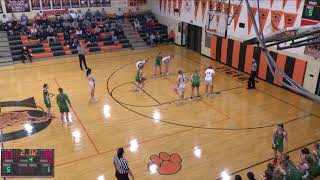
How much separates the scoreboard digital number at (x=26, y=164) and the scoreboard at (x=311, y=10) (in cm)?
1280

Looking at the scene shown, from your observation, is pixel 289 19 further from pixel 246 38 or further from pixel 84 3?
pixel 84 3

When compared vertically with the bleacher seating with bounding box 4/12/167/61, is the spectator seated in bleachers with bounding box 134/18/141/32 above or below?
above

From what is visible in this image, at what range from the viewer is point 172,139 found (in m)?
10.9

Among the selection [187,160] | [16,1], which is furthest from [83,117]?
[16,1]

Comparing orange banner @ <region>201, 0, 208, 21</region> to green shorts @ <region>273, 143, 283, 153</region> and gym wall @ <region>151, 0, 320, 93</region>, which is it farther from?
green shorts @ <region>273, 143, 283, 153</region>

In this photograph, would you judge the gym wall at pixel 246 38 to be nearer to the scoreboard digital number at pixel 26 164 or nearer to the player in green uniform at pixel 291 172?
the player in green uniform at pixel 291 172

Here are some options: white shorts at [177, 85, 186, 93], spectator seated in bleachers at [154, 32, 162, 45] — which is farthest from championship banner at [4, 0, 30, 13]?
white shorts at [177, 85, 186, 93]

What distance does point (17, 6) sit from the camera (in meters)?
24.0

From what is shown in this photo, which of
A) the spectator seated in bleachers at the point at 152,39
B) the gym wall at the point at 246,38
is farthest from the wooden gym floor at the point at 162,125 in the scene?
the spectator seated in bleachers at the point at 152,39

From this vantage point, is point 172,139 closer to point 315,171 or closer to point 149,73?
point 315,171

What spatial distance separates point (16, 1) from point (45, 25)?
280cm

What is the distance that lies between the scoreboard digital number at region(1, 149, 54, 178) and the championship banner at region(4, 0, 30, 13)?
67.5 feet

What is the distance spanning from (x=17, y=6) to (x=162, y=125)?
18271 millimetres

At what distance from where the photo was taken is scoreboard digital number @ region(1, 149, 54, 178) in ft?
21.3
